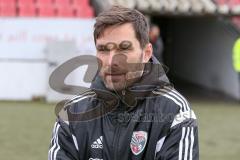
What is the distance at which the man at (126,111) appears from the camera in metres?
2.27

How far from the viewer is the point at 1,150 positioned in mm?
7586

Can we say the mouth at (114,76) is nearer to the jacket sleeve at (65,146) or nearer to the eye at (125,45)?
the eye at (125,45)

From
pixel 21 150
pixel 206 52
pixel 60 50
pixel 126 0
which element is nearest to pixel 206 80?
pixel 206 52

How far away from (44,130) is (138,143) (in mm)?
6919

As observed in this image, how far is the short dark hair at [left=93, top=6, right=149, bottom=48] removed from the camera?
2240 millimetres

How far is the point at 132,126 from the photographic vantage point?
2.38 meters

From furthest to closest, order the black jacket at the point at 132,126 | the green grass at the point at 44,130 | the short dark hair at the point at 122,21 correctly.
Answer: the green grass at the point at 44,130 → the black jacket at the point at 132,126 → the short dark hair at the point at 122,21

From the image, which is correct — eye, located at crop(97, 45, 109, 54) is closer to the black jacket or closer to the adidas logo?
the black jacket

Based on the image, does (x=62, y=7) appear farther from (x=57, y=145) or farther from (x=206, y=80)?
(x=57, y=145)

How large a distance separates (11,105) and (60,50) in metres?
1.75

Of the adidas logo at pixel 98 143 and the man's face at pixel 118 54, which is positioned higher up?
the man's face at pixel 118 54

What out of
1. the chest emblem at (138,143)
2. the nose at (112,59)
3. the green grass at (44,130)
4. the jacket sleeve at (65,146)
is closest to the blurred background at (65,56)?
the green grass at (44,130)

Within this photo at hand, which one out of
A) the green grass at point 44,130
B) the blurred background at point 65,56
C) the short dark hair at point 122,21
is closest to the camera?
the short dark hair at point 122,21

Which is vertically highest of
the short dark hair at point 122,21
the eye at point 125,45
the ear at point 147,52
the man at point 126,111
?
the short dark hair at point 122,21
